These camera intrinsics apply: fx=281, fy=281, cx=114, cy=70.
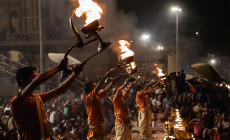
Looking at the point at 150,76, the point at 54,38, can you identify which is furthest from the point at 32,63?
the point at 150,76

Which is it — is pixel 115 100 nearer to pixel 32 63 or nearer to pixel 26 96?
pixel 26 96

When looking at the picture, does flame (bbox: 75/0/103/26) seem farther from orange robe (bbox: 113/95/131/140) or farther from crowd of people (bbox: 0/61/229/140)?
orange robe (bbox: 113/95/131/140)

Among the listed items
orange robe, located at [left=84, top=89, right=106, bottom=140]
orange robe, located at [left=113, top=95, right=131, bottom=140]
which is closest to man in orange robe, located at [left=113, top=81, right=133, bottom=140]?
orange robe, located at [left=113, top=95, right=131, bottom=140]

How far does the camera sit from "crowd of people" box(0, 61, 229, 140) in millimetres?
7781

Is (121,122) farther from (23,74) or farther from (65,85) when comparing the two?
(23,74)

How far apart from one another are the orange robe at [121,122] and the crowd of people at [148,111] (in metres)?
0.12

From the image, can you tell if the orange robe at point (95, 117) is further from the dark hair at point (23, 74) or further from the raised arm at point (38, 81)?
the raised arm at point (38, 81)

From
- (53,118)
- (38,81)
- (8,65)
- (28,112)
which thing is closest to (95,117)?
(28,112)

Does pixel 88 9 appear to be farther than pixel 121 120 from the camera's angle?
No

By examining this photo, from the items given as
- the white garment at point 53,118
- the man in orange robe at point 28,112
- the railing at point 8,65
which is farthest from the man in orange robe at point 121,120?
the railing at point 8,65

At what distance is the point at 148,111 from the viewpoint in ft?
34.9

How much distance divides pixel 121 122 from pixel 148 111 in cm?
329

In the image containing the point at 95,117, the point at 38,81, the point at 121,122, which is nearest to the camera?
the point at 38,81

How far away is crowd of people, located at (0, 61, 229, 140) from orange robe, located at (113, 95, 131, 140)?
0.40 ft
